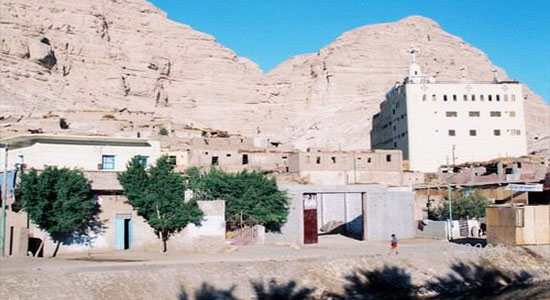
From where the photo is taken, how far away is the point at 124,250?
1117 inches

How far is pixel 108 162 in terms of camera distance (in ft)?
109

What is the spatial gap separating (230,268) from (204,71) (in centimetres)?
12983

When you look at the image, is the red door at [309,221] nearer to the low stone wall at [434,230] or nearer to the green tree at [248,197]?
the green tree at [248,197]

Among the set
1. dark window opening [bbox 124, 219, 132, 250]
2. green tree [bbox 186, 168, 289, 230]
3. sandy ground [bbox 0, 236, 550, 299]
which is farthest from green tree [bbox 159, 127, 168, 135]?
dark window opening [bbox 124, 219, 132, 250]

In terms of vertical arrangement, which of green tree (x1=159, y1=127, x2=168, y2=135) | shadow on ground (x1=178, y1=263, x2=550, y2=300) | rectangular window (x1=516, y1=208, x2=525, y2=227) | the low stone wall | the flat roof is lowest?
shadow on ground (x1=178, y1=263, x2=550, y2=300)

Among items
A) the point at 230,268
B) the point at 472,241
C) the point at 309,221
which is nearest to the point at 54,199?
the point at 230,268

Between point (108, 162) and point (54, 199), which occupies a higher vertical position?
point (108, 162)

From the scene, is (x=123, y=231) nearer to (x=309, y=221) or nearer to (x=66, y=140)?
(x=66, y=140)

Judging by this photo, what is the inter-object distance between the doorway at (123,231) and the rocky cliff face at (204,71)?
65718 millimetres

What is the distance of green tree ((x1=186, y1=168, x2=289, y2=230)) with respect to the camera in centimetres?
3167

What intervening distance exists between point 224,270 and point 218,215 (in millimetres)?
6208

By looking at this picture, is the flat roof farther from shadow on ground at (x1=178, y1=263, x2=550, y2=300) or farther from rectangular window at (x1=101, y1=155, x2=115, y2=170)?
shadow on ground at (x1=178, y1=263, x2=550, y2=300)

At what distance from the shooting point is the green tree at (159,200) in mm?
27875

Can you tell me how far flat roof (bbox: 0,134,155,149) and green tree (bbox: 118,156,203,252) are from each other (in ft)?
16.7
